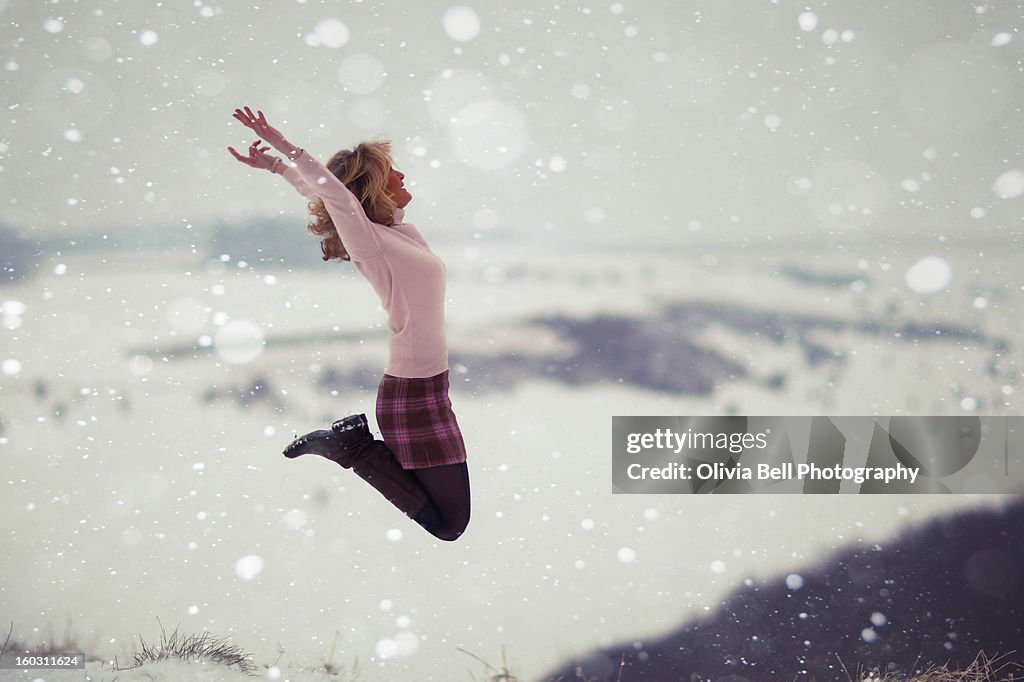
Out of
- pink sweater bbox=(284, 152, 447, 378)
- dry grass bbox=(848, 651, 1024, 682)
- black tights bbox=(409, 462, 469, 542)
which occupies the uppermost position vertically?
pink sweater bbox=(284, 152, 447, 378)

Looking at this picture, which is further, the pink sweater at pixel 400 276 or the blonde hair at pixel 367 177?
the blonde hair at pixel 367 177

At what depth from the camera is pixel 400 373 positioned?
2.00 metres

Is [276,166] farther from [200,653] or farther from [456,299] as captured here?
[200,653]

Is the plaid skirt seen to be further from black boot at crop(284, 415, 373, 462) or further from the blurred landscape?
the blurred landscape

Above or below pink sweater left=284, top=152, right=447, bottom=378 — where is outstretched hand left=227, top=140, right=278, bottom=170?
above

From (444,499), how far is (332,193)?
93cm

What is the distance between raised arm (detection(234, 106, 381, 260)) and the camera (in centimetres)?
171

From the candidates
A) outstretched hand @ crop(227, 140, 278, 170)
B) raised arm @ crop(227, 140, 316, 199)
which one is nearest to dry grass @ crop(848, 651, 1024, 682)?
raised arm @ crop(227, 140, 316, 199)

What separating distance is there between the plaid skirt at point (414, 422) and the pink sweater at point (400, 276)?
4 cm

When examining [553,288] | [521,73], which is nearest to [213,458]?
[553,288]

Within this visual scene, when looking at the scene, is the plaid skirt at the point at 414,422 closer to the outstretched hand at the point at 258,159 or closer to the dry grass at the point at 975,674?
the outstretched hand at the point at 258,159

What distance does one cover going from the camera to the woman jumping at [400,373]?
191 cm

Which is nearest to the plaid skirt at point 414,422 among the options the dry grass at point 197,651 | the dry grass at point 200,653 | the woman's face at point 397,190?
the woman's face at point 397,190

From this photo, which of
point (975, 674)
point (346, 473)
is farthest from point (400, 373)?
point (975, 674)
